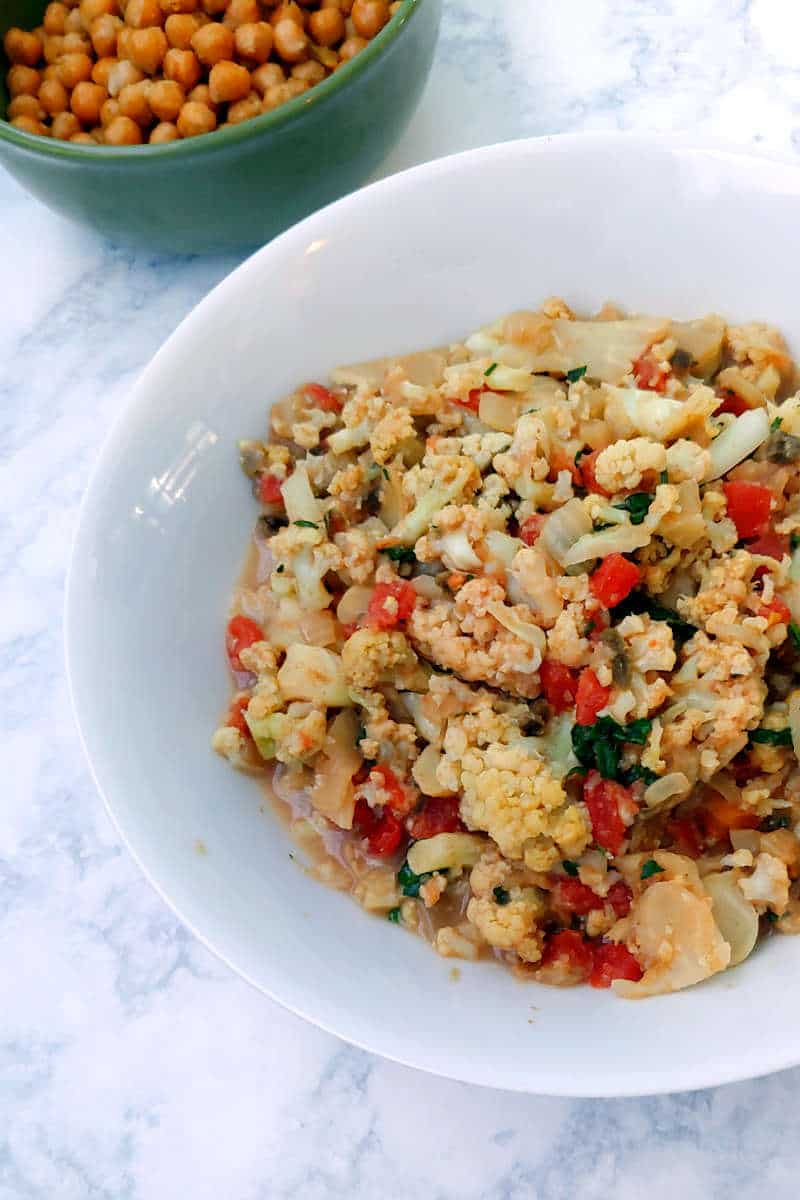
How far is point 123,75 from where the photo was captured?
351cm

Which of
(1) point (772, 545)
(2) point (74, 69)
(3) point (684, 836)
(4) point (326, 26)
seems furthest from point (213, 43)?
(3) point (684, 836)

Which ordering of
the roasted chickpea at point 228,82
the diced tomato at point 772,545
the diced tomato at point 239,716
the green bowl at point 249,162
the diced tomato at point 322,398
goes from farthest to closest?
the roasted chickpea at point 228,82 → the green bowl at point 249,162 → the diced tomato at point 322,398 → the diced tomato at point 239,716 → the diced tomato at point 772,545

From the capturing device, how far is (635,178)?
2895 mm

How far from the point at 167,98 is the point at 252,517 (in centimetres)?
137

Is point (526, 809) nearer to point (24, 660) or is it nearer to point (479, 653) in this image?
point (479, 653)

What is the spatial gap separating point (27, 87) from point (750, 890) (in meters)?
3.20

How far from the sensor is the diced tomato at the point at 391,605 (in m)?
2.63

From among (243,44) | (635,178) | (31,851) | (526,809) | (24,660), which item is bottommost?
(31,851)

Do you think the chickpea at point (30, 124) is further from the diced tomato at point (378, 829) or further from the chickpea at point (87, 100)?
the diced tomato at point (378, 829)

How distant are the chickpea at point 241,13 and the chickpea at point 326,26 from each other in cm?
17

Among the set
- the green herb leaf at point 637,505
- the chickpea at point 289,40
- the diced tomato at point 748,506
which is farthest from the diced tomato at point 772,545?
the chickpea at point 289,40

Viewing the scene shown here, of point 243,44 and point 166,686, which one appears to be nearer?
point 166,686

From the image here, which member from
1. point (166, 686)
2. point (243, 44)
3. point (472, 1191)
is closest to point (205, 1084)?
point (472, 1191)

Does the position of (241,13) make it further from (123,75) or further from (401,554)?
(401,554)
